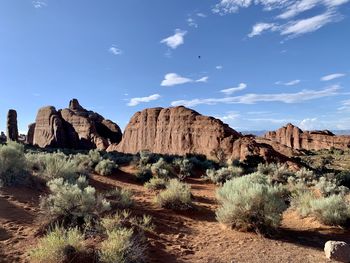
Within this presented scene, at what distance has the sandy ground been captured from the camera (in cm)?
688

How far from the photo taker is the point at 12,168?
39.3ft

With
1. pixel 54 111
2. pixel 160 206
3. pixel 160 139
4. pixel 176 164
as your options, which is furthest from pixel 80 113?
pixel 160 206

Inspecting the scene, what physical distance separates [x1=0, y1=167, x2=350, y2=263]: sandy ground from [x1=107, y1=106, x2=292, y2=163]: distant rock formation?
70.7 ft

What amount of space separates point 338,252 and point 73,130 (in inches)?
2406

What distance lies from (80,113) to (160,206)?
68176 mm

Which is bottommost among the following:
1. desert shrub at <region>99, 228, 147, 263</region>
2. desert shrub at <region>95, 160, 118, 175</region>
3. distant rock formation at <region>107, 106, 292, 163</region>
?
desert shrub at <region>99, 228, 147, 263</region>

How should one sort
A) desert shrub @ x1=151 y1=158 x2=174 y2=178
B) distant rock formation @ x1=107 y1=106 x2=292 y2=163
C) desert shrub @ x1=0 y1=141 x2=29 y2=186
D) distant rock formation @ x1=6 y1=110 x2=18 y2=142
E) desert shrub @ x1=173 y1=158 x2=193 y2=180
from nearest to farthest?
desert shrub @ x1=0 y1=141 x2=29 y2=186 → desert shrub @ x1=151 y1=158 x2=174 y2=178 → desert shrub @ x1=173 y1=158 x2=193 y2=180 → distant rock formation @ x1=107 y1=106 x2=292 y2=163 → distant rock formation @ x1=6 y1=110 x2=18 y2=142

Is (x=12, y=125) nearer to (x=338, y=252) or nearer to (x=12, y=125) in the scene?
(x=12, y=125)

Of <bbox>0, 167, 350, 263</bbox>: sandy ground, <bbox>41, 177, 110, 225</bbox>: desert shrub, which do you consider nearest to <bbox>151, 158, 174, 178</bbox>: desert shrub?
<bbox>0, 167, 350, 263</bbox>: sandy ground

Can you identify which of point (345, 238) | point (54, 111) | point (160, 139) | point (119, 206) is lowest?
point (345, 238)

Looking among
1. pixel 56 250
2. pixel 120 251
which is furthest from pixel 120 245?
pixel 56 250

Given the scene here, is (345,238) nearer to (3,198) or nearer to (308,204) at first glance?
(308,204)

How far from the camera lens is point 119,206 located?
33.2 feet

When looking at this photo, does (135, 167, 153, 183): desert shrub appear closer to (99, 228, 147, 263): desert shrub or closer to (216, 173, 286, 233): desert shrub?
(216, 173, 286, 233): desert shrub
